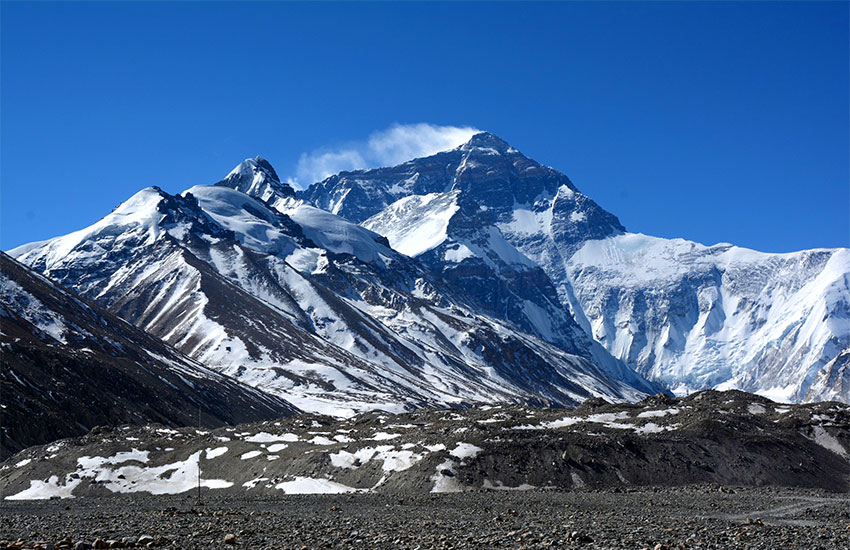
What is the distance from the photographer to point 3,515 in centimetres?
5669

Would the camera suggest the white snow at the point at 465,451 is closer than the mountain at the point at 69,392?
Yes

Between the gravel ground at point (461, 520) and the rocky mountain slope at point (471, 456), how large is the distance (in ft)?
17.5

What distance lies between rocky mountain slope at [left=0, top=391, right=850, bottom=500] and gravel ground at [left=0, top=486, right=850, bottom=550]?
5.34 metres

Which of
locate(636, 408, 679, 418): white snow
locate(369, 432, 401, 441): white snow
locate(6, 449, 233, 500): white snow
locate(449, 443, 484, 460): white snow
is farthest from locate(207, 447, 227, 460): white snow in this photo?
locate(636, 408, 679, 418): white snow

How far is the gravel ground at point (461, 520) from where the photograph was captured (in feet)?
136

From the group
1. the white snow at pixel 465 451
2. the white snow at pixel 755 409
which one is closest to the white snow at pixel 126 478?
the white snow at pixel 465 451

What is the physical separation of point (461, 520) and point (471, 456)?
87.0ft

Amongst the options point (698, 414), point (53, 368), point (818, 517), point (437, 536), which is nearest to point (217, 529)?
point (437, 536)

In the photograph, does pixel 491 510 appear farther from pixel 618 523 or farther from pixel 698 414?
pixel 698 414

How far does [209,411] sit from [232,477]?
114076 millimetres

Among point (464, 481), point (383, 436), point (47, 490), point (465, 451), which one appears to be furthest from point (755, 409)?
point (47, 490)

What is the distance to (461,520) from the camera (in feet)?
170

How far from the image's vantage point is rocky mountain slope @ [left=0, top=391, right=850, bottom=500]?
77.2 meters

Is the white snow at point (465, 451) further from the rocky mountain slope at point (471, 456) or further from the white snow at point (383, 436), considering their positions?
the white snow at point (383, 436)
